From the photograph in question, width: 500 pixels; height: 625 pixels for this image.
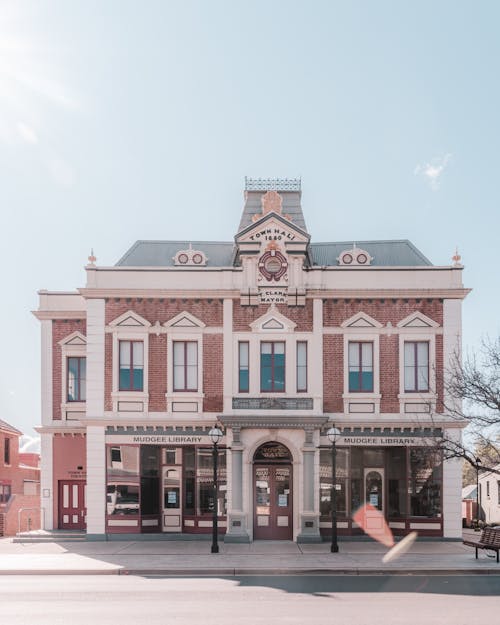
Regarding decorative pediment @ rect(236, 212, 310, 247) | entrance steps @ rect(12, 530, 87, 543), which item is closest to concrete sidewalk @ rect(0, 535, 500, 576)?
entrance steps @ rect(12, 530, 87, 543)

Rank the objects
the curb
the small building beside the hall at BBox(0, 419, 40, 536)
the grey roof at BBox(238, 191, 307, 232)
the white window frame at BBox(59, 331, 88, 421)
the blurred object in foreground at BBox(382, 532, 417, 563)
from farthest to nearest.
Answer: the small building beside the hall at BBox(0, 419, 40, 536)
the grey roof at BBox(238, 191, 307, 232)
the white window frame at BBox(59, 331, 88, 421)
the blurred object in foreground at BBox(382, 532, 417, 563)
the curb

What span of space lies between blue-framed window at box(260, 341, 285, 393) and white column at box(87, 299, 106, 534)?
18.8 feet

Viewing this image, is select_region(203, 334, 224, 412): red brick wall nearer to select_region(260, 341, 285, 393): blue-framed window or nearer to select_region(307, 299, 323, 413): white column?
select_region(260, 341, 285, 393): blue-framed window

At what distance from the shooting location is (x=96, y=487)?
2611 centimetres

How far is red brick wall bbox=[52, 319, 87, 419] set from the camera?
28.8m

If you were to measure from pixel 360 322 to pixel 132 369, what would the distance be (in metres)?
8.34

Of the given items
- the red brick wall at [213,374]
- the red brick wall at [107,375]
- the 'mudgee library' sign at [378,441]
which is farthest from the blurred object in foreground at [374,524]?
the red brick wall at [107,375]

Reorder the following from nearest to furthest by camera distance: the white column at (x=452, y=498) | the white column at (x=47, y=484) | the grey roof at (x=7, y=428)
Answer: the white column at (x=452, y=498) < the white column at (x=47, y=484) < the grey roof at (x=7, y=428)

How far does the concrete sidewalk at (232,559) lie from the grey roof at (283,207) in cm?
1204

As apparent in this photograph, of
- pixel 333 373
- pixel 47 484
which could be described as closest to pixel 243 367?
pixel 333 373

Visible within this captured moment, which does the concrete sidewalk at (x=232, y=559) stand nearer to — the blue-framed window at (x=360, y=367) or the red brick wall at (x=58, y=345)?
the blue-framed window at (x=360, y=367)

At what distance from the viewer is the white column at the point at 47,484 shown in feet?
92.9

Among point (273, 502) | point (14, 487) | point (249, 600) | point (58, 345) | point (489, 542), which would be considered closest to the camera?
point (249, 600)

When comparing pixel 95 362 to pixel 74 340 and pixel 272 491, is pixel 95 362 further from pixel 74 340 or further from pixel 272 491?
→ pixel 272 491
